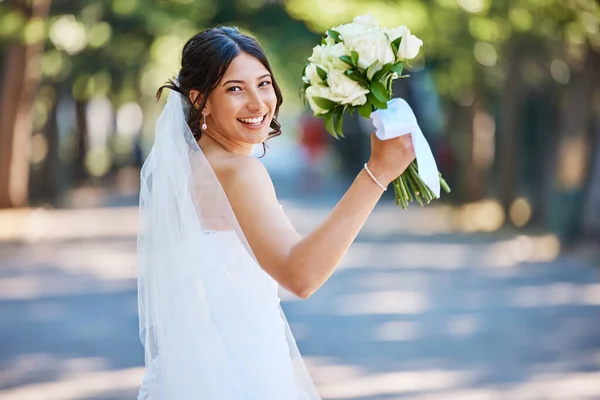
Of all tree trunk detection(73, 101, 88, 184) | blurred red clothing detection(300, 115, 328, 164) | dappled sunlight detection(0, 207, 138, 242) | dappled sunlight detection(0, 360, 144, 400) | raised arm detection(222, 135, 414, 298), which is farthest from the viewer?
tree trunk detection(73, 101, 88, 184)

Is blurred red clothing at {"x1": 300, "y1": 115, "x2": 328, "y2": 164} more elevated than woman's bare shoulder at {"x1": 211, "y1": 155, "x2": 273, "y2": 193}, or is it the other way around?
blurred red clothing at {"x1": 300, "y1": 115, "x2": 328, "y2": 164}

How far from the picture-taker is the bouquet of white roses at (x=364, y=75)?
2.90m

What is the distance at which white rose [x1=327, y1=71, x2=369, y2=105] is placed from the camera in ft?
9.55

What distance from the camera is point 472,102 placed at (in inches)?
1040

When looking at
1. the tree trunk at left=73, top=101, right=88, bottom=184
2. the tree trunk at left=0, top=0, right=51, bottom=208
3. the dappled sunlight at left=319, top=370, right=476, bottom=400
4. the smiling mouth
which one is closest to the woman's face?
the smiling mouth

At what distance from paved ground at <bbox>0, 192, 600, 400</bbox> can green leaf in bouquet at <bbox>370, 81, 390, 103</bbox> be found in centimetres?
501

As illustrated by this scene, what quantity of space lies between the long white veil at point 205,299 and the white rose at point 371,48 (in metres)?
0.55

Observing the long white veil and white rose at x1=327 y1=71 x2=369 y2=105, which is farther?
the long white veil

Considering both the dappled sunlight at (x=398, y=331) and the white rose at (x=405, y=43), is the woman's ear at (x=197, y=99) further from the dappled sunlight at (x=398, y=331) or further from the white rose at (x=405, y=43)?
the dappled sunlight at (x=398, y=331)

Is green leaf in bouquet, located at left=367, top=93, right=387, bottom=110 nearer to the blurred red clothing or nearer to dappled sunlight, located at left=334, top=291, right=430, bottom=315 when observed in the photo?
dappled sunlight, located at left=334, top=291, right=430, bottom=315

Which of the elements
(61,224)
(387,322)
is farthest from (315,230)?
(61,224)

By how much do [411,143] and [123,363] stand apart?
6.37m

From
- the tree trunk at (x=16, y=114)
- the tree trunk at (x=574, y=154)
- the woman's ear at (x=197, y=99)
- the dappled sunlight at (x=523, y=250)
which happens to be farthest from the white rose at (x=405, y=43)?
the tree trunk at (x=16, y=114)

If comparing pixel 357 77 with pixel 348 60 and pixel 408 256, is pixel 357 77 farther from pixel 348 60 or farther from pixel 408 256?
pixel 408 256
